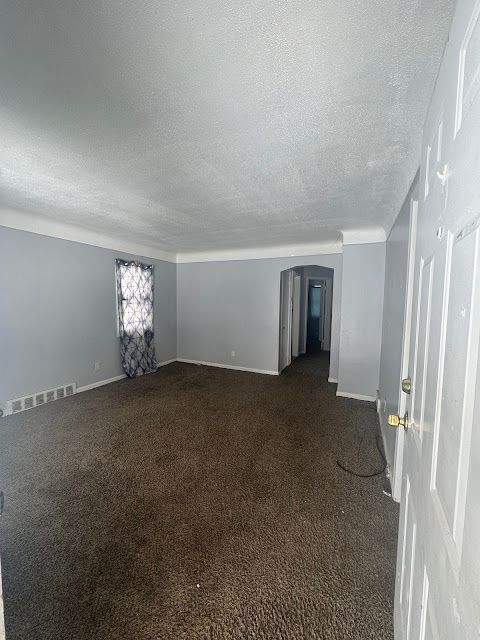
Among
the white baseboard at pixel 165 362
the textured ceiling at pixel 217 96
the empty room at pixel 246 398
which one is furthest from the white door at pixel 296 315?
the textured ceiling at pixel 217 96

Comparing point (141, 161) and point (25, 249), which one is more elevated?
point (141, 161)

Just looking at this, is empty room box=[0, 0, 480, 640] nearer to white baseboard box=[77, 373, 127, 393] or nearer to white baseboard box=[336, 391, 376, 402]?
white baseboard box=[336, 391, 376, 402]

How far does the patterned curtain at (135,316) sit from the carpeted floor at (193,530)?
1536 millimetres

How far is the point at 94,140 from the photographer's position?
4.99 feet

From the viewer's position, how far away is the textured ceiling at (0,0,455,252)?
0.85 m

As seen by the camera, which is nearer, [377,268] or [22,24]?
[22,24]

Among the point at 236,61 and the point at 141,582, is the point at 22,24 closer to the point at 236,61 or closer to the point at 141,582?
the point at 236,61

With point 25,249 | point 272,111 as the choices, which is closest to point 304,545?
point 272,111

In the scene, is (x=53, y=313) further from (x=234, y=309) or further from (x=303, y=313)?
(x=303, y=313)

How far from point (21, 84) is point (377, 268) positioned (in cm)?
360

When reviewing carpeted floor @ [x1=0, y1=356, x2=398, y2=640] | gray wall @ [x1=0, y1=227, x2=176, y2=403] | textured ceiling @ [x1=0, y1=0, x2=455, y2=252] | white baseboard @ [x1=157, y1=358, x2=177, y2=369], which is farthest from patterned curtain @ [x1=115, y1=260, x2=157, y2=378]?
textured ceiling @ [x1=0, y1=0, x2=455, y2=252]

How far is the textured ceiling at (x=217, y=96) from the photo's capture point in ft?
2.80

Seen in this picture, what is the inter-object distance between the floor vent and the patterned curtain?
2.91 ft

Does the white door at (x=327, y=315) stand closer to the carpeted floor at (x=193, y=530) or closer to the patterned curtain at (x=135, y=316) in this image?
the carpeted floor at (x=193, y=530)
